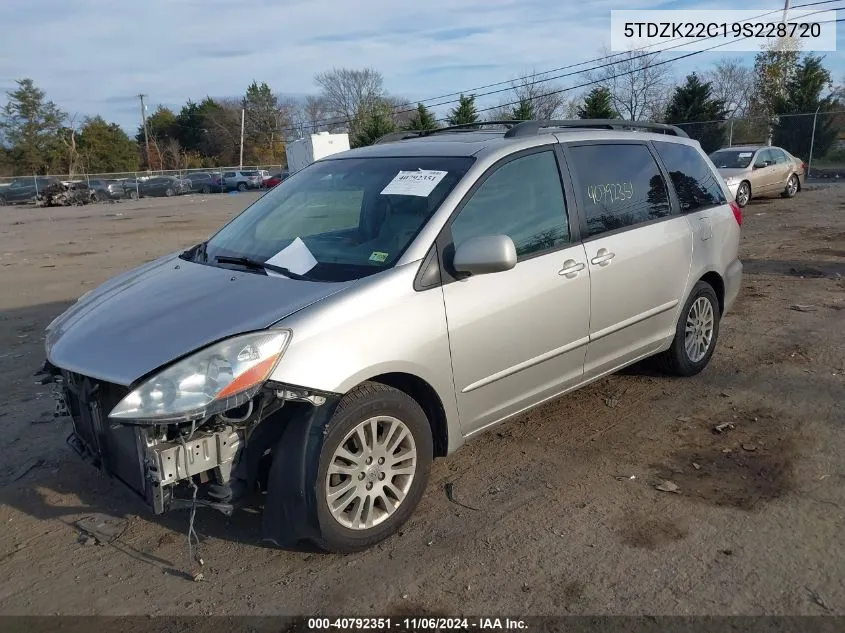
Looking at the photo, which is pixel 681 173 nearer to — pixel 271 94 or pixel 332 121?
pixel 332 121

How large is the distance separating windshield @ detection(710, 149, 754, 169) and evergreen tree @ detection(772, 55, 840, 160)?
44.5 feet

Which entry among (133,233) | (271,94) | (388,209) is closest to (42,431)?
(388,209)

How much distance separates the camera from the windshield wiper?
3.43 metres

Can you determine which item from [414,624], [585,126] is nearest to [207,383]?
[414,624]

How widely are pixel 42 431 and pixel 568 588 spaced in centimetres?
369

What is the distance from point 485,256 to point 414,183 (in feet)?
2.32

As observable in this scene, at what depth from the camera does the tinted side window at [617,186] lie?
13.9 ft

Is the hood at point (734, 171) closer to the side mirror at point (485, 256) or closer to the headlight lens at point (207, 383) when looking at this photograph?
the side mirror at point (485, 256)

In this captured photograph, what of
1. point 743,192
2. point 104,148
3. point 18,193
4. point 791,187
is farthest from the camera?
point 104,148

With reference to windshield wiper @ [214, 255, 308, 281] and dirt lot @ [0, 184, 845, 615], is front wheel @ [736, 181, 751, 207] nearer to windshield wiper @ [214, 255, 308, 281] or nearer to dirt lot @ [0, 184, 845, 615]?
dirt lot @ [0, 184, 845, 615]

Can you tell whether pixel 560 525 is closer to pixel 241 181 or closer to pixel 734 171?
pixel 734 171

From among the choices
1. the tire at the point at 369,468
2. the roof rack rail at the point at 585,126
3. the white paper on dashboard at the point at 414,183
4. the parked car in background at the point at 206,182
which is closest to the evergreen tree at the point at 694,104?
the parked car in background at the point at 206,182

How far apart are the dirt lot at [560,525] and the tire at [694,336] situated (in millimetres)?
144

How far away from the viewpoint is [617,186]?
447cm
